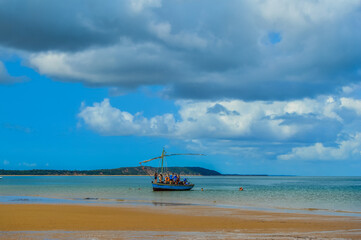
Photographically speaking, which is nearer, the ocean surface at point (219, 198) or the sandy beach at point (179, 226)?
the sandy beach at point (179, 226)

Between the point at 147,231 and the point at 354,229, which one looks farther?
the point at 354,229

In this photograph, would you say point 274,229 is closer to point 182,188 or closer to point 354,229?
point 354,229

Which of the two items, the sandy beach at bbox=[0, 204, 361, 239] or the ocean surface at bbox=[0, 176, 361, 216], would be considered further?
the ocean surface at bbox=[0, 176, 361, 216]

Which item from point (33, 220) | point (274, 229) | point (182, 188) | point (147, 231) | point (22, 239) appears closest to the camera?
point (22, 239)

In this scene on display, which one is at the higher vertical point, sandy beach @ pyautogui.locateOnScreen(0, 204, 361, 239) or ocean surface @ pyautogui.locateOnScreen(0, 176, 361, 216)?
ocean surface @ pyautogui.locateOnScreen(0, 176, 361, 216)

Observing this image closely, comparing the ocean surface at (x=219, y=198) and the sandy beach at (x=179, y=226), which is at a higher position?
the ocean surface at (x=219, y=198)

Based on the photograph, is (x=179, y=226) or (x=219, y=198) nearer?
(x=179, y=226)

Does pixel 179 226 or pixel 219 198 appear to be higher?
pixel 219 198

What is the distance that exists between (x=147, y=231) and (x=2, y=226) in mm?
7782

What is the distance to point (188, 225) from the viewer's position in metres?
25.0

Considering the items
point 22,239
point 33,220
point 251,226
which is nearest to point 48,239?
point 22,239

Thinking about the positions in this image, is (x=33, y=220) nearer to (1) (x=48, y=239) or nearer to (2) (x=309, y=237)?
(1) (x=48, y=239)

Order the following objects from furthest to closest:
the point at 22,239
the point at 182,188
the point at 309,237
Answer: the point at 182,188 → the point at 309,237 → the point at 22,239

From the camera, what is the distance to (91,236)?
20078mm
